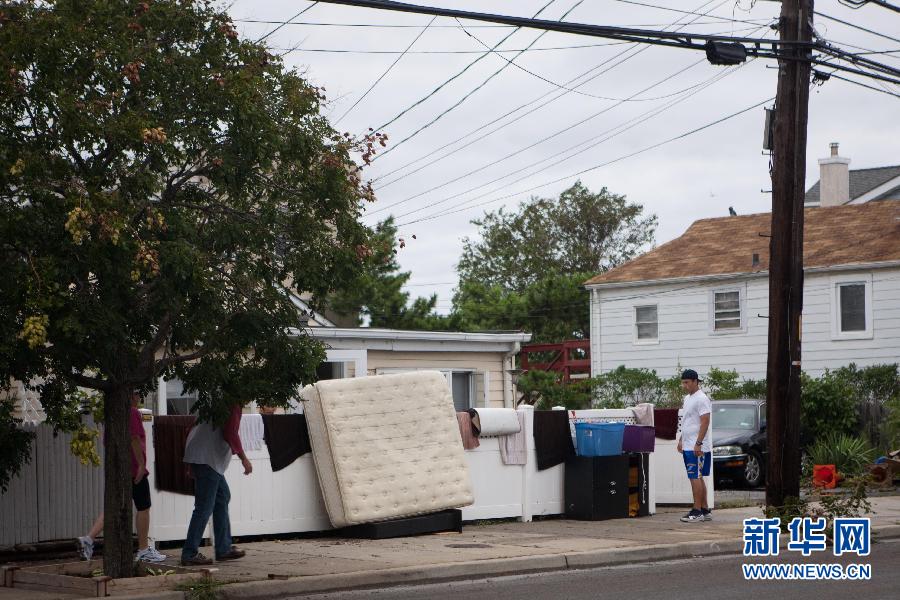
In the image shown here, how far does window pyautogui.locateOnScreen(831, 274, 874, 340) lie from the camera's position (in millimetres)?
32281

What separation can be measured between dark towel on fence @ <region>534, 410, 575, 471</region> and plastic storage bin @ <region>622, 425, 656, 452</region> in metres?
0.70

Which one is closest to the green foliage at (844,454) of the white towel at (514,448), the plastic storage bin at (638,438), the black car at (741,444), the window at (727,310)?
the black car at (741,444)

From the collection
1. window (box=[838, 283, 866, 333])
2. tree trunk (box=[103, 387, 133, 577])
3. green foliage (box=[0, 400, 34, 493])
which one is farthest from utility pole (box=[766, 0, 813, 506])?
window (box=[838, 283, 866, 333])

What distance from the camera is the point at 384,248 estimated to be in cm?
1127

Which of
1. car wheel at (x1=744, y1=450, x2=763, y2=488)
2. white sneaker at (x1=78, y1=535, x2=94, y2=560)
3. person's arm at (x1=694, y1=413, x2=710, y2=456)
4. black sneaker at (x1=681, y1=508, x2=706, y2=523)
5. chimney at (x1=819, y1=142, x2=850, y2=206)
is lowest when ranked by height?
car wheel at (x1=744, y1=450, x2=763, y2=488)

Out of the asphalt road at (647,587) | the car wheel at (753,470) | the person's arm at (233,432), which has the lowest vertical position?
the car wheel at (753,470)

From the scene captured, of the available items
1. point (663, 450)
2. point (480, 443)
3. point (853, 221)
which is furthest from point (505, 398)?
point (853, 221)

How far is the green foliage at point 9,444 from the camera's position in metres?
10.7

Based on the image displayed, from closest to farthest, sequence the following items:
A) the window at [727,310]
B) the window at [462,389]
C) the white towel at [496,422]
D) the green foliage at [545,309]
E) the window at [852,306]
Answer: the white towel at [496,422] < the window at [462,389] < the window at [852,306] < the window at [727,310] < the green foliage at [545,309]

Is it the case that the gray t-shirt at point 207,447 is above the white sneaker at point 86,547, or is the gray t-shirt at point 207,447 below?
above

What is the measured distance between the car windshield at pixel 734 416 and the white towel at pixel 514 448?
984 centimetres

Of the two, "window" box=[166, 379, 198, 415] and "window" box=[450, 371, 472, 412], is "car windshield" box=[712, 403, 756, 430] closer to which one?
"window" box=[450, 371, 472, 412]

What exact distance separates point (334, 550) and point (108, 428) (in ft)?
10.2

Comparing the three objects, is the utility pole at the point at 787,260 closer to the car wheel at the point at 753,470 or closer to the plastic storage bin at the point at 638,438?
the plastic storage bin at the point at 638,438
